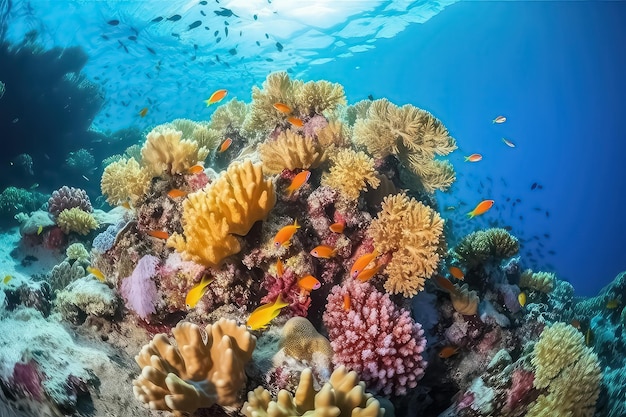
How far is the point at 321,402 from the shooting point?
2379 millimetres

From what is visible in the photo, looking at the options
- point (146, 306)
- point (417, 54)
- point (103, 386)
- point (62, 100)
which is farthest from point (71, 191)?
point (417, 54)

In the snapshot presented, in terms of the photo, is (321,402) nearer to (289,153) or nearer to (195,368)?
(195,368)

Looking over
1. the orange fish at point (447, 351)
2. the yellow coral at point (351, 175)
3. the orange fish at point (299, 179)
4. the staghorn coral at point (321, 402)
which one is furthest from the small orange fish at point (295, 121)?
the orange fish at point (447, 351)

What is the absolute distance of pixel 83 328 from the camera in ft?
14.7

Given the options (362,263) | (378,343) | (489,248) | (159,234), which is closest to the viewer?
(378,343)

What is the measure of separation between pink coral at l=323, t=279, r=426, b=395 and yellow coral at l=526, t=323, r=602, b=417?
4.44 ft

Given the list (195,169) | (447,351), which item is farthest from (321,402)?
(195,169)

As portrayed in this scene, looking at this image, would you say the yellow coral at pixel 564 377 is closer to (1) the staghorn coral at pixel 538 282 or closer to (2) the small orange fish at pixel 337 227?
(2) the small orange fish at pixel 337 227

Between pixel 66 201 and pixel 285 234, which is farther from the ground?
pixel 285 234

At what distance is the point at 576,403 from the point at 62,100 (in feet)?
67.9

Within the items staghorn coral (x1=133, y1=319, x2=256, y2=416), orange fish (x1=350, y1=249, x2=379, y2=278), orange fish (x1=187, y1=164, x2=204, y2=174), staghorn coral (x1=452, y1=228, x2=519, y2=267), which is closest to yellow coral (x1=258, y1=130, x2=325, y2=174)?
orange fish (x1=187, y1=164, x2=204, y2=174)

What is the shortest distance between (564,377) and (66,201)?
9315 millimetres

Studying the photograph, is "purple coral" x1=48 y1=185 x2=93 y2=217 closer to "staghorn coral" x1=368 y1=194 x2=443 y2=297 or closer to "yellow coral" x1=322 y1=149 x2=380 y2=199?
"yellow coral" x1=322 y1=149 x2=380 y2=199

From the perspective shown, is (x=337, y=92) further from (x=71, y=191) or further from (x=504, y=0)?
(x=504, y=0)
